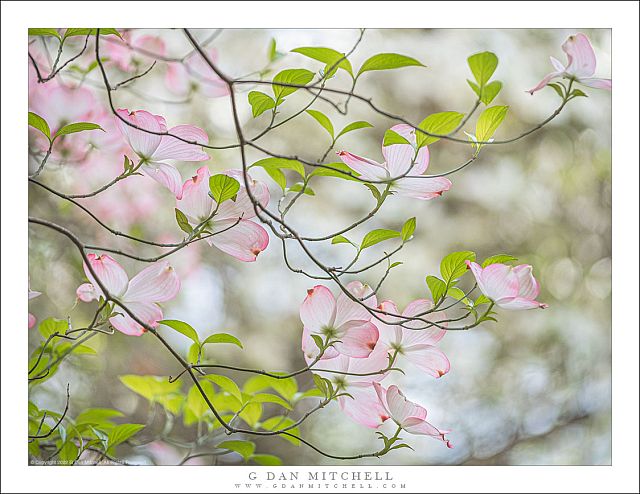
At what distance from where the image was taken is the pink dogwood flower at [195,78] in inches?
42.3

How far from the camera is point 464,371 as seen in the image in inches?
50.0

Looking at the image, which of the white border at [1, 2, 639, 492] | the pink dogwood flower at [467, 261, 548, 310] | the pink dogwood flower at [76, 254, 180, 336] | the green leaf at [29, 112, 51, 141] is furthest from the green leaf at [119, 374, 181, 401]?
the pink dogwood flower at [467, 261, 548, 310]

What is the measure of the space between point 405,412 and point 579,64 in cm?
40

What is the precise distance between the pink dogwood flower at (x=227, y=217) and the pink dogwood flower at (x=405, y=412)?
0.66 feet

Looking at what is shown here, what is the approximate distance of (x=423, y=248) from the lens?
4.41 feet

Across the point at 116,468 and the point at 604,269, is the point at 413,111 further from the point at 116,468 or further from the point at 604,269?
the point at 116,468

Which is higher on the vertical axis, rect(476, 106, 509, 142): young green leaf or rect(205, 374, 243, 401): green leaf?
rect(476, 106, 509, 142): young green leaf

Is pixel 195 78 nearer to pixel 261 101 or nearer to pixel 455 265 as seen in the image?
pixel 261 101

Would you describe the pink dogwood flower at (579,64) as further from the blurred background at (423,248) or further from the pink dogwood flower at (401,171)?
the blurred background at (423,248)

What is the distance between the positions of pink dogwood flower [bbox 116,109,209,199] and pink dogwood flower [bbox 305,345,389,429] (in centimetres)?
24

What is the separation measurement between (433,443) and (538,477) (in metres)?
0.29

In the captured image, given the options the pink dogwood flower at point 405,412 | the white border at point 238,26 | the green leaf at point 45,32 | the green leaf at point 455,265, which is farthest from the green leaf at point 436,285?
the green leaf at point 45,32

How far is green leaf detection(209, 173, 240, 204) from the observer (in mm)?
634

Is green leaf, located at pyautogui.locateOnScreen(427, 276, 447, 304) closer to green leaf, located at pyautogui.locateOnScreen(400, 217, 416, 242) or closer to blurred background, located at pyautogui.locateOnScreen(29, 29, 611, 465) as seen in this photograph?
green leaf, located at pyautogui.locateOnScreen(400, 217, 416, 242)
